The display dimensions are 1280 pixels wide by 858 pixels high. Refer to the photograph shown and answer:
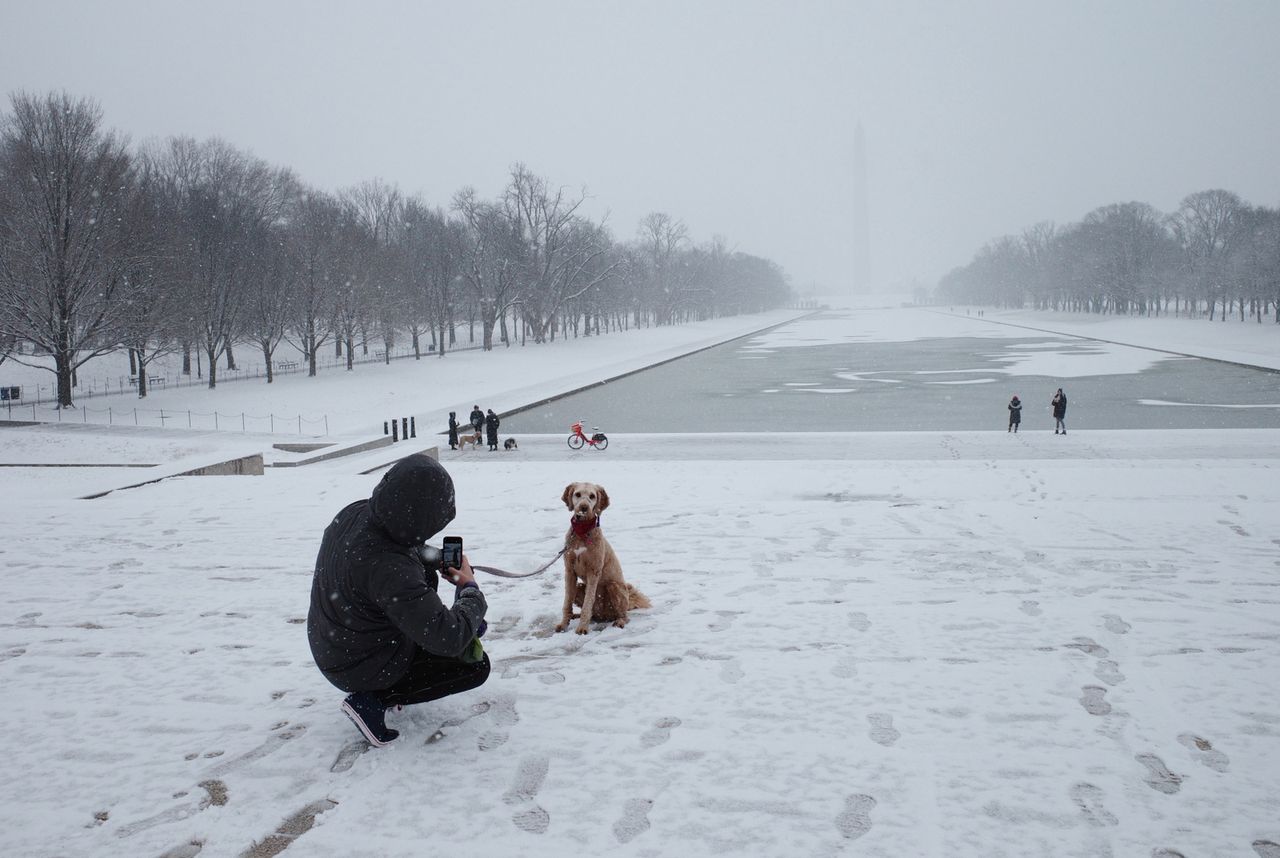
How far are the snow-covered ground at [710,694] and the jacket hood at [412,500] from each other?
4.07 ft

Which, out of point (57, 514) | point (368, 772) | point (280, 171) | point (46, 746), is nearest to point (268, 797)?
point (368, 772)

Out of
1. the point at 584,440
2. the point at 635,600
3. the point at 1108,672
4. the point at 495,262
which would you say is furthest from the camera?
the point at 495,262

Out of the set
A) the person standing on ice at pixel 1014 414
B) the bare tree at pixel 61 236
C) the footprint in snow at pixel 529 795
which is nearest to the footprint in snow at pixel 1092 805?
the footprint in snow at pixel 529 795

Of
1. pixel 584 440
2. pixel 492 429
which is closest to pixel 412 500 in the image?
pixel 584 440

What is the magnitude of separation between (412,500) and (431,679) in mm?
1082

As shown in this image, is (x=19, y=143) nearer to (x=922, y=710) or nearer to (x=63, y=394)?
(x=63, y=394)

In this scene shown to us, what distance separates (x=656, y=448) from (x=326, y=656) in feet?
57.2

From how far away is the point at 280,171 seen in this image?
3132 inches

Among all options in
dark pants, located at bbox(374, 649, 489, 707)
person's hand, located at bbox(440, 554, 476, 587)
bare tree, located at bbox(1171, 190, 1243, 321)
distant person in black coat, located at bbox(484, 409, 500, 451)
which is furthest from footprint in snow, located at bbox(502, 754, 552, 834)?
bare tree, located at bbox(1171, 190, 1243, 321)

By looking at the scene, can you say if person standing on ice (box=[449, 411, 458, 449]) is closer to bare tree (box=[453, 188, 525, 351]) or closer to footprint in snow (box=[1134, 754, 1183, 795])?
footprint in snow (box=[1134, 754, 1183, 795])

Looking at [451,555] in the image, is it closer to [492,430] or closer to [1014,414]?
[492,430]

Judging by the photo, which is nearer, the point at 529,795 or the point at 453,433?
the point at 529,795

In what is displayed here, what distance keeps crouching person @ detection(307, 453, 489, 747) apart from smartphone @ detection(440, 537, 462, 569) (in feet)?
0.12

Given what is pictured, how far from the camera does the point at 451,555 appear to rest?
4230 millimetres
